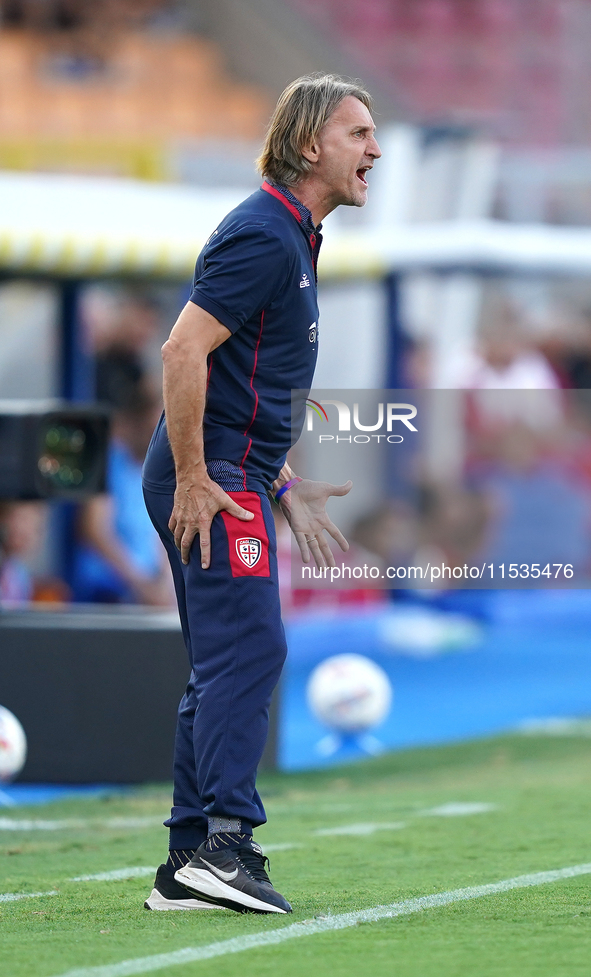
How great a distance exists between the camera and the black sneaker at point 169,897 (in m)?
3.37

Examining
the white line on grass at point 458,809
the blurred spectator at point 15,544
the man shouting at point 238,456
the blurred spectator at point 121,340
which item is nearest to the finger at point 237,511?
the man shouting at point 238,456

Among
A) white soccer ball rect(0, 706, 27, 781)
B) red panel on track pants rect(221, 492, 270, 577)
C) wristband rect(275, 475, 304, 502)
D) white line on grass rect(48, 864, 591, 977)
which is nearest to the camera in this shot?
white line on grass rect(48, 864, 591, 977)

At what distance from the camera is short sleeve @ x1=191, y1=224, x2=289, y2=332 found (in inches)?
125

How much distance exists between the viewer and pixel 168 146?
36.3 ft

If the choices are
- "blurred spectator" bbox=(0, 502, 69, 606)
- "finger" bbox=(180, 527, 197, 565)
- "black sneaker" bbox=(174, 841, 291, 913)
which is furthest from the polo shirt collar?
"blurred spectator" bbox=(0, 502, 69, 606)

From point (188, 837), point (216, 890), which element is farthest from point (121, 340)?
point (216, 890)

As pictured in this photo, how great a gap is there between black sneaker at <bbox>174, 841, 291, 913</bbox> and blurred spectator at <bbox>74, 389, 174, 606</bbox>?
5840 millimetres

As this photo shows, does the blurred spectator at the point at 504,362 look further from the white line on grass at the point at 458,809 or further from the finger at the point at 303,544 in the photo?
the finger at the point at 303,544

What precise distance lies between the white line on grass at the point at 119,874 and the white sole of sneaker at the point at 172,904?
0.56 meters

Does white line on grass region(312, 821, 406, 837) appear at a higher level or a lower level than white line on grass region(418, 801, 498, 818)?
higher

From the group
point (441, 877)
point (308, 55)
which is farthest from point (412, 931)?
point (308, 55)

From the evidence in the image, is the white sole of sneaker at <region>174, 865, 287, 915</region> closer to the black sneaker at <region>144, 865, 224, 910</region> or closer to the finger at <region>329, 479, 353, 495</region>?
the black sneaker at <region>144, 865, 224, 910</region>

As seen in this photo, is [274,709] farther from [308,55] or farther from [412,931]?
[308,55]

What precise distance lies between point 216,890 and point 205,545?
0.74 metres
